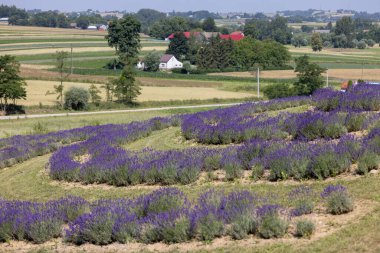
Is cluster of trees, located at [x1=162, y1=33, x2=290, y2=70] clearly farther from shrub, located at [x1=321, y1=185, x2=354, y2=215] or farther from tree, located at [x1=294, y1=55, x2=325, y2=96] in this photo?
shrub, located at [x1=321, y1=185, x2=354, y2=215]

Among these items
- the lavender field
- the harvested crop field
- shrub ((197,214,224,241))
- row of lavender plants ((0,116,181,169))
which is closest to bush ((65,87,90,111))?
row of lavender plants ((0,116,181,169))

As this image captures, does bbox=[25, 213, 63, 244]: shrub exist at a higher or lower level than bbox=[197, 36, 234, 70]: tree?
higher

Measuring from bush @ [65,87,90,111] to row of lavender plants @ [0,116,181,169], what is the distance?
3736 cm

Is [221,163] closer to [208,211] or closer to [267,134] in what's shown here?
[267,134]

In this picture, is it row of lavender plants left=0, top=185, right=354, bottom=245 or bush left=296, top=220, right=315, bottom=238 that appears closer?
bush left=296, top=220, right=315, bottom=238

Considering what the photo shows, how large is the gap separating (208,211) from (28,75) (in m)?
93.8

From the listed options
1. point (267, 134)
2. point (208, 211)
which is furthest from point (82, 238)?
point (267, 134)

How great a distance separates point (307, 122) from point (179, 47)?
13826cm

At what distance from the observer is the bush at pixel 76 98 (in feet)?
234

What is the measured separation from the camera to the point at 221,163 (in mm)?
17953

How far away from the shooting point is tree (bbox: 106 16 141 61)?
419ft

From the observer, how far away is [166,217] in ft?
40.2

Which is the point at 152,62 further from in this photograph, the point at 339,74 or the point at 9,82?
the point at 9,82

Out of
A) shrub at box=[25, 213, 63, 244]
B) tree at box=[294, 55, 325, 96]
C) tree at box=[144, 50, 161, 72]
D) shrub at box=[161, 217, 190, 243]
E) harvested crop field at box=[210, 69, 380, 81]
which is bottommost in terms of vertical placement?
harvested crop field at box=[210, 69, 380, 81]
